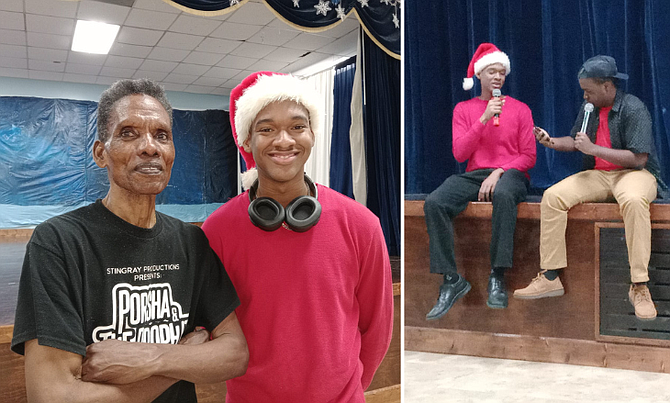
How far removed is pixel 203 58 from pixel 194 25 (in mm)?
766

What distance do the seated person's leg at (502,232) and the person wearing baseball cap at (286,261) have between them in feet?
6.29

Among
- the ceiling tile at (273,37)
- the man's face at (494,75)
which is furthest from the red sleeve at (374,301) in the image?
the man's face at (494,75)

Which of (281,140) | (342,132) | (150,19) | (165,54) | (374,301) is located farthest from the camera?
(342,132)

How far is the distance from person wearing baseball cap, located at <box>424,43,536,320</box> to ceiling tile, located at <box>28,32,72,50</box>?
2.03m

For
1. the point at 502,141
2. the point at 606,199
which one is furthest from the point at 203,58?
the point at 606,199

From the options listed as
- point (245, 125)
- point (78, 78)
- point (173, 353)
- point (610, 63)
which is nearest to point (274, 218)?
point (245, 125)

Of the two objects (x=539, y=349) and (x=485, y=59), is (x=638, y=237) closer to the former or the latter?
(x=539, y=349)

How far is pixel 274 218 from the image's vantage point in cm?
110

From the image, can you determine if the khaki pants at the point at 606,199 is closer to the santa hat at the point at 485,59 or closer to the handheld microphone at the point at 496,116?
the handheld microphone at the point at 496,116

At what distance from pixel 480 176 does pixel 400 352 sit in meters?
1.34

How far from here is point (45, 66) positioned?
209 cm

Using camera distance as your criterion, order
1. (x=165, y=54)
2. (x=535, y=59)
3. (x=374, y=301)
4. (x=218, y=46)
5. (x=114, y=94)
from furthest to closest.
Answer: (x=535, y=59)
(x=218, y=46)
(x=165, y=54)
(x=374, y=301)
(x=114, y=94)

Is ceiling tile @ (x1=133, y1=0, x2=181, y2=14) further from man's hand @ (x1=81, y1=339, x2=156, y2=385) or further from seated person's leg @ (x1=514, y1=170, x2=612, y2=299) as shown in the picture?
seated person's leg @ (x1=514, y1=170, x2=612, y2=299)

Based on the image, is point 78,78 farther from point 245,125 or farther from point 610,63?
point 610,63
